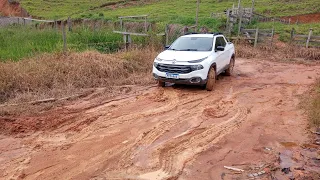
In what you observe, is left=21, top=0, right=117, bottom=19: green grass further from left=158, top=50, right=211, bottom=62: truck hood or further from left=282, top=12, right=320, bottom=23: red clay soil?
left=158, top=50, right=211, bottom=62: truck hood

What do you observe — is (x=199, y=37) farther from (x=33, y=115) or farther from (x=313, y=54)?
(x=313, y=54)

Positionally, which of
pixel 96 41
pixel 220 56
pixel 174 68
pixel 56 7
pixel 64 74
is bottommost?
pixel 64 74

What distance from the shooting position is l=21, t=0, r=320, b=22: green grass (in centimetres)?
3366

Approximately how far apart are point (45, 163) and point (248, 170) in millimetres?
3096

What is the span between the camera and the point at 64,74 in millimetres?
9195

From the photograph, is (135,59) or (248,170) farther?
(135,59)

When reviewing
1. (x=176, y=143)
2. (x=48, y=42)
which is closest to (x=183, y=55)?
(x=176, y=143)

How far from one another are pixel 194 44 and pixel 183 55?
3.19ft

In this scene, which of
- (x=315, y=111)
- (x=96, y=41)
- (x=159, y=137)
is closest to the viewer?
(x=159, y=137)

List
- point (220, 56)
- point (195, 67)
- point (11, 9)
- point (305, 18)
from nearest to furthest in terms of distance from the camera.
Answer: point (195, 67), point (220, 56), point (305, 18), point (11, 9)

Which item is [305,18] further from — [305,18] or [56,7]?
[56,7]

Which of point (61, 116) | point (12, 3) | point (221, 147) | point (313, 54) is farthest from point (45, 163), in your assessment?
point (12, 3)

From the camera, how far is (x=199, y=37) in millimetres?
9984

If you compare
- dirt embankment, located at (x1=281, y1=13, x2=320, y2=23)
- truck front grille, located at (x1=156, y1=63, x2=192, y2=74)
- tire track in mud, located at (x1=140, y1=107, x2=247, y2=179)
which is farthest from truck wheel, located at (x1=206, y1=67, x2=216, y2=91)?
dirt embankment, located at (x1=281, y1=13, x2=320, y2=23)
